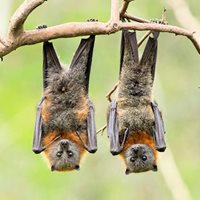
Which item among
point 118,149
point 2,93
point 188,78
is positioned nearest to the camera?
point 118,149

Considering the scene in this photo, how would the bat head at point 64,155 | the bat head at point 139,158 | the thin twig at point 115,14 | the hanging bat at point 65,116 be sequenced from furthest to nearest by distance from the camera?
the bat head at point 139,158 < the bat head at point 64,155 < the hanging bat at point 65,116 < the thin twig at point 115,14

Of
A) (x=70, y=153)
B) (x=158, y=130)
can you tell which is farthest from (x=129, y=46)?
(x=70, y=153)

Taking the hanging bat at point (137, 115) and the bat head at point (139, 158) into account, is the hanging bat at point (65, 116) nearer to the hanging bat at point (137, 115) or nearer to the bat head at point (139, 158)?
the hanging bat at point (137, 115)

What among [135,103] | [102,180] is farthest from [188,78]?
[135,103]

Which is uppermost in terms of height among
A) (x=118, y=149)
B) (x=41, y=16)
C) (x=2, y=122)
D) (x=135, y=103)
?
(x=41, y=16)

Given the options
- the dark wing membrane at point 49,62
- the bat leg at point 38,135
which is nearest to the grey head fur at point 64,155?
the bat leg at point 38,135

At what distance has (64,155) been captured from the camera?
1053 centimetres

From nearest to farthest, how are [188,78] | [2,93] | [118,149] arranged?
[118,149], [2,93], [188,78]

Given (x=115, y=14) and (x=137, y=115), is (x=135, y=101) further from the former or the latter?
(x=115, y=14)

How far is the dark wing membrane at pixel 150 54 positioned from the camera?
10.1m

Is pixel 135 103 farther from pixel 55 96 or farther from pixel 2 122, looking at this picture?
pixel 2 122

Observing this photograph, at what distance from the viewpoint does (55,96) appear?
10438 millimetres

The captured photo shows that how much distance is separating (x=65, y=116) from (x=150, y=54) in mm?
1316

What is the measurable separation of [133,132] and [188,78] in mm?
7032
